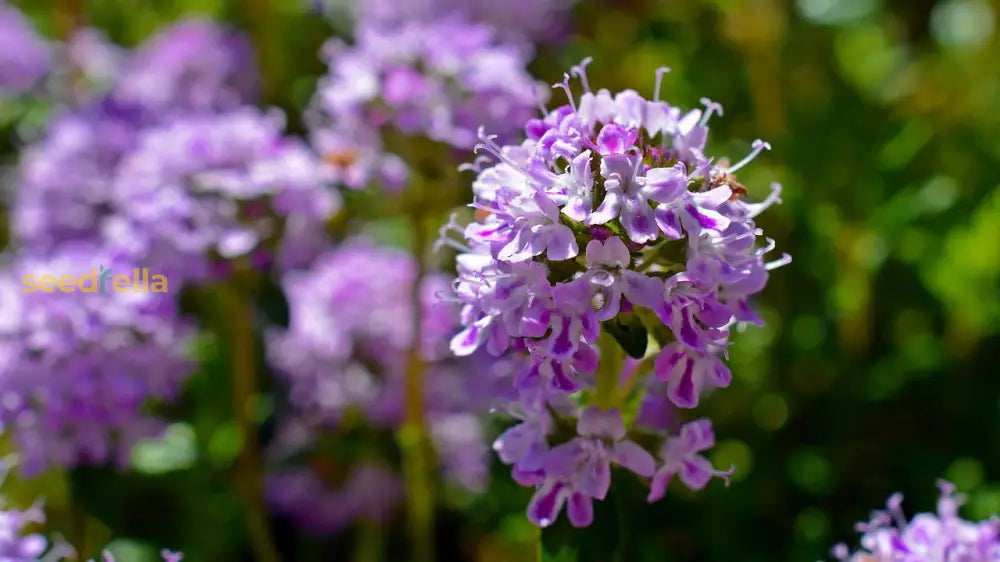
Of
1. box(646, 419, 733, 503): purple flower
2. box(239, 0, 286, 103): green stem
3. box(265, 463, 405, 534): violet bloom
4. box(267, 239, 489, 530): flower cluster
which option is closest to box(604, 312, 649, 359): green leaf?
box(646, 419, 733, 503): purple flower

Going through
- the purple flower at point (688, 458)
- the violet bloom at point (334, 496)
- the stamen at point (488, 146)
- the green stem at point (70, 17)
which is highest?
the green stem at point (70, 17)

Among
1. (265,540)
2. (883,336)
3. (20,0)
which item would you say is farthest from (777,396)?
(20,0)

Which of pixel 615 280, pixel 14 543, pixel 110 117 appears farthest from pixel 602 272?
pixel 110 117

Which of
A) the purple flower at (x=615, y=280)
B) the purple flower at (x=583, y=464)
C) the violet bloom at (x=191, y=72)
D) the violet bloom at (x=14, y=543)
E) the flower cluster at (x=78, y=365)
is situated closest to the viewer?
the purple flower at (x=615, y=280)

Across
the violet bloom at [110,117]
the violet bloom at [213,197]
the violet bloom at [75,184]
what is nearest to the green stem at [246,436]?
the violet bloom at [213,197]

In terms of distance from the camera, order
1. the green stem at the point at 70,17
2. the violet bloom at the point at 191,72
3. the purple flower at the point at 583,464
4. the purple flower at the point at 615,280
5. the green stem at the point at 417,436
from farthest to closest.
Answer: the green stem at the point at 70,17, the violet bloom at the point at 191,72, the green stem at the point at 417,436, the purple flower at the point at 583,464, the purple flower at the point at 615,280

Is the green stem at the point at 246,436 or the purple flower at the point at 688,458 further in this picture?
the green stem at the point at 246,436

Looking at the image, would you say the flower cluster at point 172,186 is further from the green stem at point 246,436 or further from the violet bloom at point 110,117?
the green stem at point 246,436

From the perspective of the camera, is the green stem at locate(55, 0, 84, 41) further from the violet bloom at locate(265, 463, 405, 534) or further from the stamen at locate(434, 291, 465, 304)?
the stamen at locate(434, 291, 465, 304)
